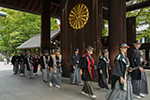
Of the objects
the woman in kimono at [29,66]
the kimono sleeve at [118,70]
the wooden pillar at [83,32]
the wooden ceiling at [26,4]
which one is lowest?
the woman in kimono at [29,66]

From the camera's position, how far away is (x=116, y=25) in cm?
649

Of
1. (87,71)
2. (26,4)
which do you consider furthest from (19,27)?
(87,71)

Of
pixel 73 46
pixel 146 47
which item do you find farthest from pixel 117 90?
pixel 146 47

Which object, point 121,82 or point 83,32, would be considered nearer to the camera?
point 121,82

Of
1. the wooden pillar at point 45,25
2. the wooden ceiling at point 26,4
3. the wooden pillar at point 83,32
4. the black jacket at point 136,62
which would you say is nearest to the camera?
the black jacket at point 136,62

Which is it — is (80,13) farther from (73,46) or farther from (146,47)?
(146,47)

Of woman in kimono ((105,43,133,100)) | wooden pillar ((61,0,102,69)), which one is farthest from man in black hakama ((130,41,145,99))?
wooden pillar ((61,0,102,69))

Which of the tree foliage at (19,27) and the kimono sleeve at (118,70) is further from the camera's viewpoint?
the tree foliage at (19,27)

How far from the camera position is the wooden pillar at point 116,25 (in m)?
6.35

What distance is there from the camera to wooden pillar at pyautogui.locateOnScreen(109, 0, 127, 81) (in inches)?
250

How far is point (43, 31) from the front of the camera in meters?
11.4

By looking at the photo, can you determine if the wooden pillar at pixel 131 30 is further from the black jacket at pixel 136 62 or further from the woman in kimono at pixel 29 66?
the woman in kimono at pixel 29 66

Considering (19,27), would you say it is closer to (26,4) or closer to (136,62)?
(26,4)

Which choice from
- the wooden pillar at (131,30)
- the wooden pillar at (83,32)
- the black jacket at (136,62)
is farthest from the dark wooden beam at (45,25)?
the black jacket at (136,62)
